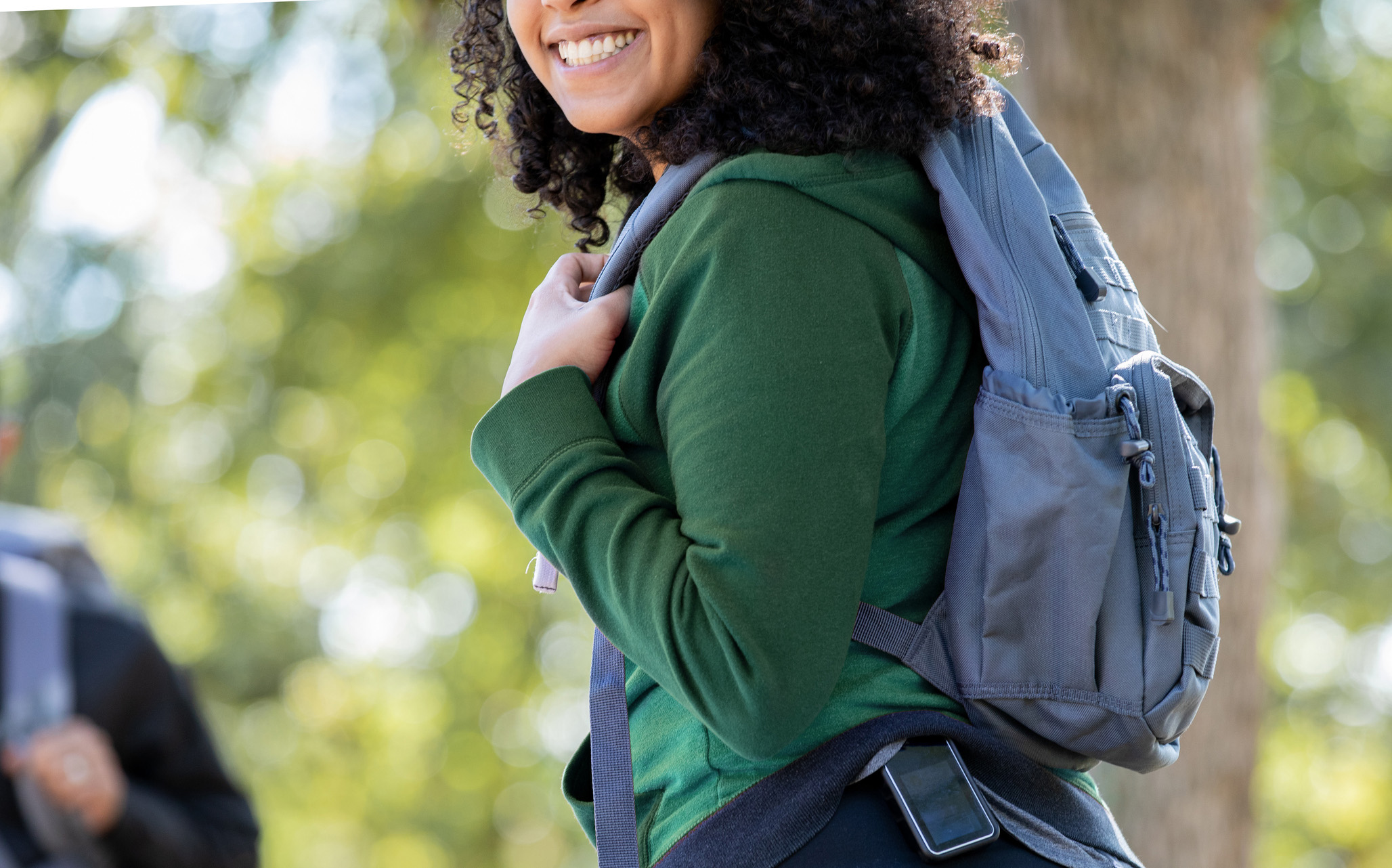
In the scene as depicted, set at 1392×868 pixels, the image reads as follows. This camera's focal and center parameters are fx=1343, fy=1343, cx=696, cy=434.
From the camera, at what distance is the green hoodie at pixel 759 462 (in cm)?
122

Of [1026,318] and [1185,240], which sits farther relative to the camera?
[1185,240]

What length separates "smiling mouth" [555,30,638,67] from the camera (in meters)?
1.56

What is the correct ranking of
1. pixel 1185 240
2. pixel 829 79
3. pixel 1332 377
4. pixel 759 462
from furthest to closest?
pixel 1332 377 < pixel 1185 240 < pixel 829 79 < pixel 759 462

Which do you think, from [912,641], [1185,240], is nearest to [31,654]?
[912,641]

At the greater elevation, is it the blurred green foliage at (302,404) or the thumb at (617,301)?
the thumb at (617,301)

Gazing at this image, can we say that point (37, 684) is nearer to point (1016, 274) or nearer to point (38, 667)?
point (38, 667)

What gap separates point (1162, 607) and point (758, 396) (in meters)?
0.46

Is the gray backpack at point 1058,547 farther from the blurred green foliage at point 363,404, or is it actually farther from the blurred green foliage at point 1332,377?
the blurred green foliage at point 1332,377

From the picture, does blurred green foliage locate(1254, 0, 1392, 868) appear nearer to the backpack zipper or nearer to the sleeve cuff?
the backpack zipper

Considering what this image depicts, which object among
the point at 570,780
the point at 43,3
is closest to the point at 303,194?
the point at 43,3

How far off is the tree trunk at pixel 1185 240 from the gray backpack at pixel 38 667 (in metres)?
2.88

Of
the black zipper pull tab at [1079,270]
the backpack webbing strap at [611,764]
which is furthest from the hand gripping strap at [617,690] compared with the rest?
the black zipper pull tab at [1079,270]

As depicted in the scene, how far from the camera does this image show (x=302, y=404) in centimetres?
1059

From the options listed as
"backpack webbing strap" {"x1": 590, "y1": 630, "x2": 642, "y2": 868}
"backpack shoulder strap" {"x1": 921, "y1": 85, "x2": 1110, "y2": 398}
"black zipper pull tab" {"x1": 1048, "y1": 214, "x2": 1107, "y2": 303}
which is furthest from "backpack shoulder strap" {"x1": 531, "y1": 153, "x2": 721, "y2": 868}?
"black zipper pull tab" {"x1": 1048, "y1": 214, "x2": 1107, "y2": 303}
